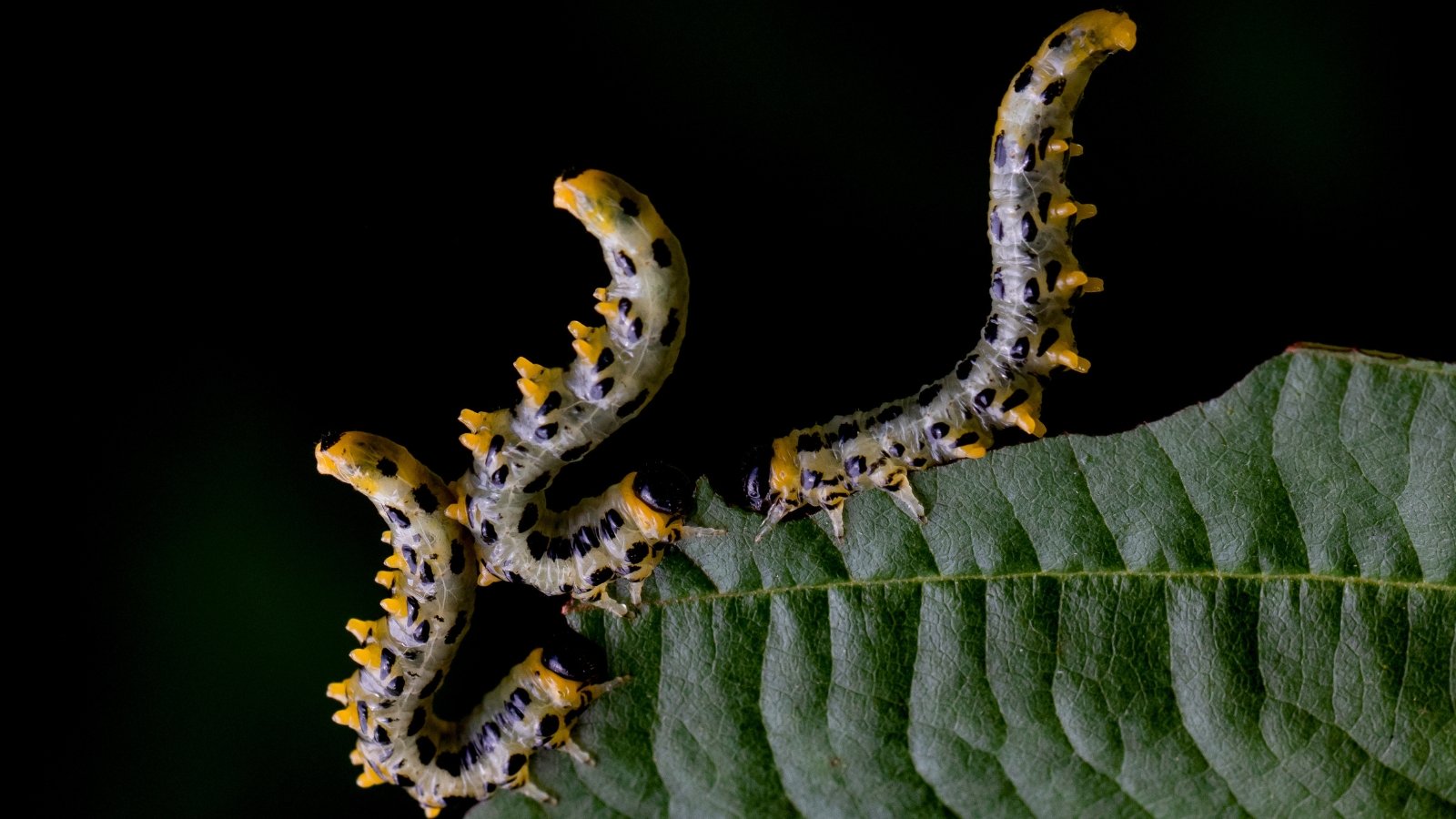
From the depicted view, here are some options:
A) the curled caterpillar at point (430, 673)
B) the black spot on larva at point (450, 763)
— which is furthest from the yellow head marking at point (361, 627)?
the black spot on larva at point (450, 763)

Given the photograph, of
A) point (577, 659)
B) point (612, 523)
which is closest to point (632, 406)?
point (612, 523)

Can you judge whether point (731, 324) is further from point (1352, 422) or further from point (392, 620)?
point (1352, 422)

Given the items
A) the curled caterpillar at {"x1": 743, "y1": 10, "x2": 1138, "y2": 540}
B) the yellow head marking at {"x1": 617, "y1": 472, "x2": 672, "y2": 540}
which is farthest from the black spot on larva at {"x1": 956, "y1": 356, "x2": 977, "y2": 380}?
the yellow head marking at {"x1": 617, "y1": 472, "x2": 672, "y2": 540}

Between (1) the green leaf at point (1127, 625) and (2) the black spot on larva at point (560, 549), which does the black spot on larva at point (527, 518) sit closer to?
(2) the black spot on larva at point (560, 549)

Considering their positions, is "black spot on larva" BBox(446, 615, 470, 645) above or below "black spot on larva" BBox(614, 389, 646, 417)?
below

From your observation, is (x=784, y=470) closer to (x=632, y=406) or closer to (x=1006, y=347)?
(x=632, y=406)

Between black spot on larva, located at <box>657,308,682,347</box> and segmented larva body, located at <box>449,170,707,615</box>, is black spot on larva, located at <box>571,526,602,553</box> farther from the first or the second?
black spot on larva, located at <box>657,308,682,347</box>
